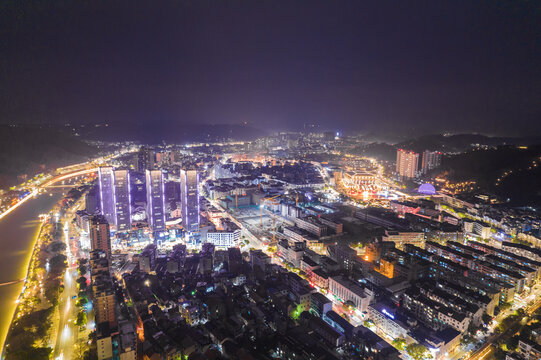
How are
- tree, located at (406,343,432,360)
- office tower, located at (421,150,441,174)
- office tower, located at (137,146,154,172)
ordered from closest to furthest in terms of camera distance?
tree, located at (406,343,432,360) < office tower, located at (137,146,154,172) < office tower, located at (421,150,441,174)

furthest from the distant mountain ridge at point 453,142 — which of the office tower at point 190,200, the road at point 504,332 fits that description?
the office tower at point 190,200

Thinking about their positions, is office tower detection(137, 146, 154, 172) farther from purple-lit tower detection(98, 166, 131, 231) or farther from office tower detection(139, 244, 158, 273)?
office tower detection(139, 244, 158, 273)

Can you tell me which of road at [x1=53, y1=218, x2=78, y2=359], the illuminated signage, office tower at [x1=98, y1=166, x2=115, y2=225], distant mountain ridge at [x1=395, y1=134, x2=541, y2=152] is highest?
distant mountain ridge at [x1=395, y1=134, x2=541, y2=152]

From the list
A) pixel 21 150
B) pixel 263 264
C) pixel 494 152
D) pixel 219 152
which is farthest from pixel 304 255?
pixel 219 152

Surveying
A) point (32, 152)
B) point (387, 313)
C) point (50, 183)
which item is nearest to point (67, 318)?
point (387, 313)

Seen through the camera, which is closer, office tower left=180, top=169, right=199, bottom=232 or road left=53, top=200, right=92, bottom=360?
road left=53, top=200, right=92, bottom=360

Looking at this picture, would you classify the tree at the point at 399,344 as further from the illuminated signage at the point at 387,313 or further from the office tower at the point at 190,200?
the office tower at the point at 190,200

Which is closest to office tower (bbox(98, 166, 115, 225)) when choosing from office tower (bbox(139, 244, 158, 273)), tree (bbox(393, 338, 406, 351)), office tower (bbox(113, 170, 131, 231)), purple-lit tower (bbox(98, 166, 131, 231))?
purple-lit tower (bbox(98, 166, 131, 231))

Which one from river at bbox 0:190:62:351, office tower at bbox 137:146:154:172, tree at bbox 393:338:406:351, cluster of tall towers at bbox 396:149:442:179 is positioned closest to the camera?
tree at bbox 393:338:406:351
